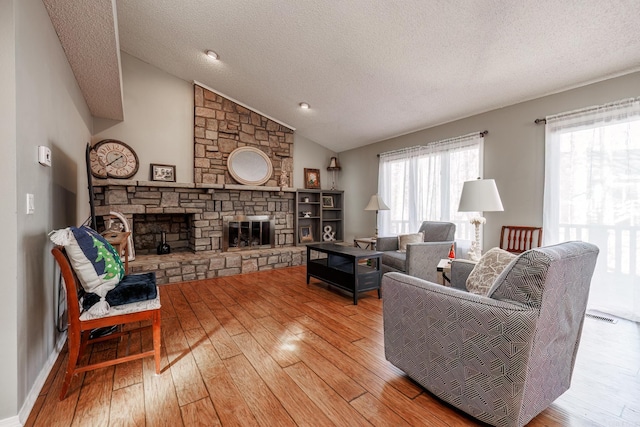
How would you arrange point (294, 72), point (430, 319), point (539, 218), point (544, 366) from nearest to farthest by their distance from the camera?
point (544, 366) < point (430, 319) < point (539, 218) < point (294, 72)

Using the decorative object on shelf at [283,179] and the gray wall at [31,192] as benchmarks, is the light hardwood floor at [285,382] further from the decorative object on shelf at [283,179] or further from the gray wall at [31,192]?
the decorative object on shelf at [283,179]

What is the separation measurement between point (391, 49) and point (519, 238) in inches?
105

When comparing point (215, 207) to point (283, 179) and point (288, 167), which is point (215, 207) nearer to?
point (283, 179)

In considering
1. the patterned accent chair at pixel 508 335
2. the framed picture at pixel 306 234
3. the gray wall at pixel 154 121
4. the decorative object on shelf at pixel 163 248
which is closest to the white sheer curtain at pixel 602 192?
the patterned accent chair at pixel 508 335

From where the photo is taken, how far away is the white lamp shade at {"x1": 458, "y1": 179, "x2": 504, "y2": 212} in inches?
94.2

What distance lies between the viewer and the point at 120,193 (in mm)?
4047

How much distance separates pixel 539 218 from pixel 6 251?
14.9 feet

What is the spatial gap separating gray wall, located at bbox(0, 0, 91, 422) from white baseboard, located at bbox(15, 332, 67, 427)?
18 mm

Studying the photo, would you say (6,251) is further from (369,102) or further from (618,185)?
(618,185)

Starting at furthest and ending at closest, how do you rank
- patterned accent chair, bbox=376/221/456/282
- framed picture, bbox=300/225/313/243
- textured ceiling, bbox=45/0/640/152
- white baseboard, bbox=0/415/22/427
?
framed picture, bbox=300/225/313/243
patterned accent chair, bbox=376/221/456/282
textured ceiling, bbox=45/0/640/152
white baseboard, bbox=0/415/22/427

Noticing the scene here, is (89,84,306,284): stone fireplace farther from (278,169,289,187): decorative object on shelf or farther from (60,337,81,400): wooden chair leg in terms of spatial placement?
(60,337,81,400): wooden chair leg

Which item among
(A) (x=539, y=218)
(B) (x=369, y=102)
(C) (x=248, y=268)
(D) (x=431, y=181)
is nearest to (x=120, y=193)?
(C) (x=248, y=268)

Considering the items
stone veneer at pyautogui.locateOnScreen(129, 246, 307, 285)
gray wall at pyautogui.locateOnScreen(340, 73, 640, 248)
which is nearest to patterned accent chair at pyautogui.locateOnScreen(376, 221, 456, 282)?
gray wall at pyautogui.locateOnScreen(340, 73, 640, 248)

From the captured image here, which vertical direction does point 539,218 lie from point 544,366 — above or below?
above
